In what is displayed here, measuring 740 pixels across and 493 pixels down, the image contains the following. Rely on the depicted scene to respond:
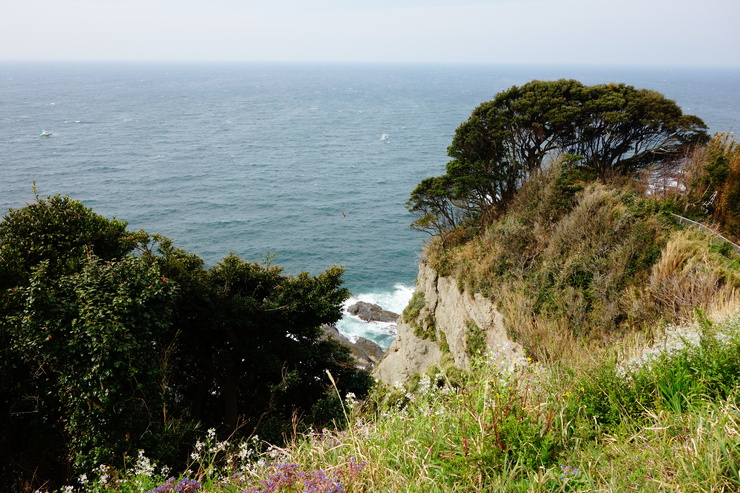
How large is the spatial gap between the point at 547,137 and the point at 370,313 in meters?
19.9

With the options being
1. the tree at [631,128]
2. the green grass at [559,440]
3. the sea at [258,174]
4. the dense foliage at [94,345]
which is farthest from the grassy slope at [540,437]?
the tree at [631,128]

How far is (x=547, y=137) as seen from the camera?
920 inches

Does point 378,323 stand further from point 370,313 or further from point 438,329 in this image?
point 438,329

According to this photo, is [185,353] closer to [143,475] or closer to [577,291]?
[143,475]

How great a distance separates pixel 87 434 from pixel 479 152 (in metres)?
21.5

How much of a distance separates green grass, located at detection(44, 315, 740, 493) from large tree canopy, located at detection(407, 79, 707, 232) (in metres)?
18.7

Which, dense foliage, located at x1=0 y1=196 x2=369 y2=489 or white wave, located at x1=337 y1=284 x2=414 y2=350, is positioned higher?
dense foliage, located at x1=0 y1=196 x2=369 y2=489

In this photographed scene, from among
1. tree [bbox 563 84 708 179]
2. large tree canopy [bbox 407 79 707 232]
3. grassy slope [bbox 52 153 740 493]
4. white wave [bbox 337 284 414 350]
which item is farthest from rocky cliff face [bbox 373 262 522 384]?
tree [bbox 563 84 708 179]

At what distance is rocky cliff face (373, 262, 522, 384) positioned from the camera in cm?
1720

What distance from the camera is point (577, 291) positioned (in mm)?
14484

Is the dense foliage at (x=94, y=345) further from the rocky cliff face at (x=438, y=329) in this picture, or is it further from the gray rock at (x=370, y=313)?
the gray rock at (x=370, y=313)

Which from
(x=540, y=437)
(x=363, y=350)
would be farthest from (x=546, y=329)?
(x=363, y=350)

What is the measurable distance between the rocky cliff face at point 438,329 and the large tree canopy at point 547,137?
175 inches

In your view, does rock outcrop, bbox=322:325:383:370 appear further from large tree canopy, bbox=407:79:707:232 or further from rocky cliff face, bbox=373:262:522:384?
large tree canopy, bbox=407:79:707:232
